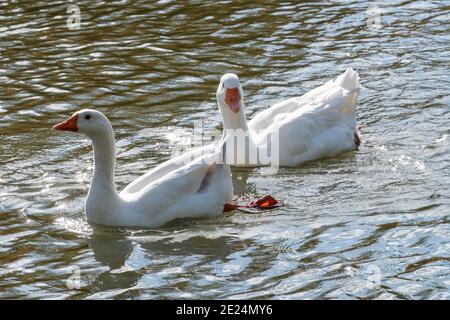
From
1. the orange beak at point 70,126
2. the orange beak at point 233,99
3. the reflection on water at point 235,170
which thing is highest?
the orange beak at point 70,126

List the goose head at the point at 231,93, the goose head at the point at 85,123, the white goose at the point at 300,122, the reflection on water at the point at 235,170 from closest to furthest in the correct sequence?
the reflection on water at the point at 235,170 → the goose head at the point at 85,123 → the goose head at the point at 231,93 → the white goose at the point at 300,122

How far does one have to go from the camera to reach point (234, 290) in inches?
336

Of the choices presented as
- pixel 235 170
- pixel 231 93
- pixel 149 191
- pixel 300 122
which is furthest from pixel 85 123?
pixel 300 122

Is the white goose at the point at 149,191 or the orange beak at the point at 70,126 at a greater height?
the orange beak at the point at 70,126

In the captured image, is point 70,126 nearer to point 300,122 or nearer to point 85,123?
point 85,123

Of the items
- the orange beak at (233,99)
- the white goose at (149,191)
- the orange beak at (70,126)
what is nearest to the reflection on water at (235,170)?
the white goose at (149,191)

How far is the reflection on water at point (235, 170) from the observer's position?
8914 millimetres

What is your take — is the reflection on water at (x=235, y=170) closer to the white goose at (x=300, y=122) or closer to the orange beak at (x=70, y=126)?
the white goose at (x=300, y=122)

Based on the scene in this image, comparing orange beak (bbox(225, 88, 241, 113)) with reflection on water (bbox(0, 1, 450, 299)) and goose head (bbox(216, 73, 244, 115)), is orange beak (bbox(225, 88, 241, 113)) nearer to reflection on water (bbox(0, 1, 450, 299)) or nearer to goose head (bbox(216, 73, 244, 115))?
goose head (bbox(216, 73, 244, 115))

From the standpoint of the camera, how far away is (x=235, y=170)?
39.1 feet

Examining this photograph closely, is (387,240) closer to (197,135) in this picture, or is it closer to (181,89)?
(197,135)

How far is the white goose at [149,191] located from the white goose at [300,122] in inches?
52.8

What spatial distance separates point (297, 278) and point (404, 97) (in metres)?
5.22

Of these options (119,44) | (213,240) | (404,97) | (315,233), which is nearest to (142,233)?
(213,240)
